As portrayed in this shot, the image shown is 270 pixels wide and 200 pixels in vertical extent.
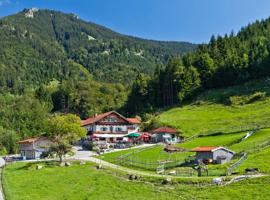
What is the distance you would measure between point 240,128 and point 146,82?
6769 cm

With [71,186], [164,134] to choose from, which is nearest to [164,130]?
[164,134]

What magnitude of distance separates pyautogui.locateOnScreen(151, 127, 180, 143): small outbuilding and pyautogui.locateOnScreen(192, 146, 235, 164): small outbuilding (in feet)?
121

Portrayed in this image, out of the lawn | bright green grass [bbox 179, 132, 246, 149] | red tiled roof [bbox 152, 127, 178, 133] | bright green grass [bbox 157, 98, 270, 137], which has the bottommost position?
the lawn

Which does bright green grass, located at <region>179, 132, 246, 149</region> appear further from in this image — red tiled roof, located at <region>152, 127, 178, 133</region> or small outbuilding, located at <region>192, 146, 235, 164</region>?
small outbuilding, located at <region>192, 146, 235, 164</region>

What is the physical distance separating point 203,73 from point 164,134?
49641 mm

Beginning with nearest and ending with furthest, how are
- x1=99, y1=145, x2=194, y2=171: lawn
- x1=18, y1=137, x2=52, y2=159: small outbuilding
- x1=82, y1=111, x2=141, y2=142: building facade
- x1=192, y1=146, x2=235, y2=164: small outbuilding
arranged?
→ x1=192, y1=146, x2=235, y2=164: small outbuilding
x1=99, y1=145, x2=194, y2=171: lawn
x1=18, y1=137, x2=52, y2=159: small outbuilding
x1=82, y1=111, x2=141, y2=142: building facade

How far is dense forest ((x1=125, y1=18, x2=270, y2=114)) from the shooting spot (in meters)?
147

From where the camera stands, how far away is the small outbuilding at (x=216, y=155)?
217 feet

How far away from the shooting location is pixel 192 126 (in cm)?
11169

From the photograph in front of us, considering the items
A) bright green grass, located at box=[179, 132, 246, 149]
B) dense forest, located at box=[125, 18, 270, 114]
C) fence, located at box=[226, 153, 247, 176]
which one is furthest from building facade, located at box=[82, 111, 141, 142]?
fence, located at box=[226, 153, 247, 176]

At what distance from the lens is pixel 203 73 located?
501 ft

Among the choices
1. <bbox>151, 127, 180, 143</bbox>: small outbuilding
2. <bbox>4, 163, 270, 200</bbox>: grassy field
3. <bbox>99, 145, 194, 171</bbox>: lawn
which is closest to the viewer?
<bbox>4, 163, 270, 200</bbox>: grassy field

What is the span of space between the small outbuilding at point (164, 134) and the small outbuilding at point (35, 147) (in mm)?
24804

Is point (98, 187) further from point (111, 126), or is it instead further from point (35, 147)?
point (111, 126)
